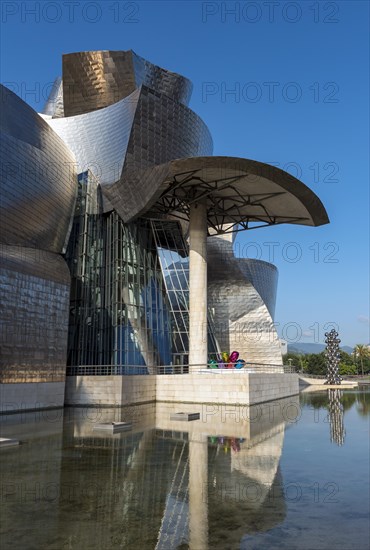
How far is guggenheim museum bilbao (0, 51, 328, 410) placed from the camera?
19.5 metres

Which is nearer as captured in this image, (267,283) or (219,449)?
(219,449)

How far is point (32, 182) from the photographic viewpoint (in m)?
21.9

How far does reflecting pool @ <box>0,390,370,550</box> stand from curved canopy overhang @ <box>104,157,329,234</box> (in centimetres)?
1168

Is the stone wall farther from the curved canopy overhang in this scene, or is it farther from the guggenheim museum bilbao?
the curved canopy overhang

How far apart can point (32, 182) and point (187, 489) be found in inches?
734

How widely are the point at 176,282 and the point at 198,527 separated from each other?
21.3m

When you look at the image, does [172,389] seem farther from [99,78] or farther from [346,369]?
[346,369]

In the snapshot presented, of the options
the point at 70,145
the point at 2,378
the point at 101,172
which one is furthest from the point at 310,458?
the point at 70,145

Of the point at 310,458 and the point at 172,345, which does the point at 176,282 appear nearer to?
the point at 172,345

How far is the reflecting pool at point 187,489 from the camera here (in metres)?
4.50

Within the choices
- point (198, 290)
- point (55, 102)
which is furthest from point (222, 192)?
point (55, 102)

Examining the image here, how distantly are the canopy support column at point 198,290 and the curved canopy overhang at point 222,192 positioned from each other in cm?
97

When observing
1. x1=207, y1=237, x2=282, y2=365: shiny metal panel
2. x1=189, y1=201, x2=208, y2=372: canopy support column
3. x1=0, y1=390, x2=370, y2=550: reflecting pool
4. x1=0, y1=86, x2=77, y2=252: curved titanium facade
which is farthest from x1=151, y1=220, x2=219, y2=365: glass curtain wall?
x1=0, y1=390, x2=370, y2=550: reflecting pool

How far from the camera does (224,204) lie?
25797mm
